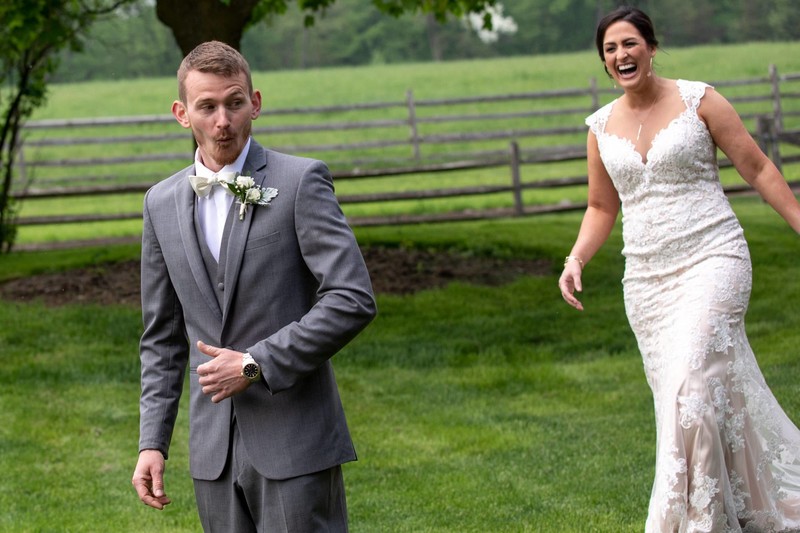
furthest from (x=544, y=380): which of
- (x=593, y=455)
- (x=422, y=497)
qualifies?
(x=422, y=497)

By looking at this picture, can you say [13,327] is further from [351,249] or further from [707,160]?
[351,249]

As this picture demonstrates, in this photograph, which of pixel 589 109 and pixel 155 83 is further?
pixel 155 83

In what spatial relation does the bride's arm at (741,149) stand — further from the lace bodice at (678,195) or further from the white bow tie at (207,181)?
the white bow tie at (207,181)

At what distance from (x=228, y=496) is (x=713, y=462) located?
8.03 ft

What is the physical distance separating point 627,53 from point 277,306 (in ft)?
8.50

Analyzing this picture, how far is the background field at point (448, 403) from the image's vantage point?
7199mm

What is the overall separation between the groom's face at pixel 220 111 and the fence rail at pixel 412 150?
15077mm

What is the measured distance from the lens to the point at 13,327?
12039mm

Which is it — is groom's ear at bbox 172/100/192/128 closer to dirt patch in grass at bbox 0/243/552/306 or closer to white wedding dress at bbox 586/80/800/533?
white wedding dress at bbox 586/80/800/533

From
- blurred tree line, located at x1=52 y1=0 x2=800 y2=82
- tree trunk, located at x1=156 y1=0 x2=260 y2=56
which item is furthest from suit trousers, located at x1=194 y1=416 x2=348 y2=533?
blurred tree line, located at x1=52 y1=0 x2=800 y2=82

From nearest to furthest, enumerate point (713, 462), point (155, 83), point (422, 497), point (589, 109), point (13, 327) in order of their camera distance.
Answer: point (713, 462) → point (422, 497) → point (13, 327) → point (589, 109) → point (155, 83)

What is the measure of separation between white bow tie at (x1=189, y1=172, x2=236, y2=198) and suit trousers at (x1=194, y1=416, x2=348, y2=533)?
649mm

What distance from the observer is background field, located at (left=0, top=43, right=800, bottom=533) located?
7199 millimetres

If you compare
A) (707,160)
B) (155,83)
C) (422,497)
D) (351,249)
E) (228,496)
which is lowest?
(422,497)
